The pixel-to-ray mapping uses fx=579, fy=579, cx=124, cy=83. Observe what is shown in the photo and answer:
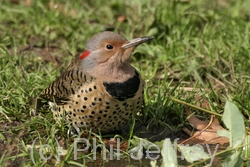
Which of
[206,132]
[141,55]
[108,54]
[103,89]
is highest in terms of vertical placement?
[108,54]

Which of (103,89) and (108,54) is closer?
(103,89)

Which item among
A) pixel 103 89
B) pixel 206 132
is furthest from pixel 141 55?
pixel 103 89

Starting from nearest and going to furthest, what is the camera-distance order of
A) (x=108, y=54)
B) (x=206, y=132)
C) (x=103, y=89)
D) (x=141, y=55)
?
(x=103, y=89) < (x=108, y=54) < (x=206, y=132) < (x=141, y=55)

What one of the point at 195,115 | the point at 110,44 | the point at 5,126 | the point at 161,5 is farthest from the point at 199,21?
the point at 5,126

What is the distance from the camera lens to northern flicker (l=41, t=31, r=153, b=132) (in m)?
5.23

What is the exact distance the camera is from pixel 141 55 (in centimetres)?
745

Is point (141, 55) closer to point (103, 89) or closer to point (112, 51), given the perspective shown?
point (112, 51)

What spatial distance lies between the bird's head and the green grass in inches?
26.7

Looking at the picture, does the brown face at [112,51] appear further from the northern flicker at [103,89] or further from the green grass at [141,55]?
the green grass at [141,55]

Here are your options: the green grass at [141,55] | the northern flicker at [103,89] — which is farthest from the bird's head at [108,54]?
the green grass at [141,55]

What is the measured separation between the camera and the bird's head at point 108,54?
5391 mm

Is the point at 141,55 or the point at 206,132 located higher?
the point at 141,55

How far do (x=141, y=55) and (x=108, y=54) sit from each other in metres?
2.06

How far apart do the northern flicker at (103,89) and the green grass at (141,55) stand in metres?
0.30
